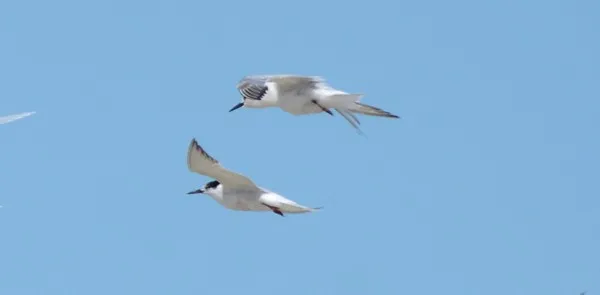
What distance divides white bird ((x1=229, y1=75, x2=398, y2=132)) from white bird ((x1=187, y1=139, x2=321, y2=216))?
0.94 m

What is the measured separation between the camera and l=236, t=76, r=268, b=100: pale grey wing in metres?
15.5

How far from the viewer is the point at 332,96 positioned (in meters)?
15.0

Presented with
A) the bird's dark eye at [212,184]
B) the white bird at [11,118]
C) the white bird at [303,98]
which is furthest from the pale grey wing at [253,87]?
the white bird at [11,118]

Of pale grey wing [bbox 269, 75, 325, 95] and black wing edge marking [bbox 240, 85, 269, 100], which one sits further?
black wing edge marking [bbox 240, 85, 269, 100]

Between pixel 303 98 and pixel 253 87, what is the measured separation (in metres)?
0.73

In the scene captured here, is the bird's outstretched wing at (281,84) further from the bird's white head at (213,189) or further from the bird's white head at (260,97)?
the bird's white head at (213,189)

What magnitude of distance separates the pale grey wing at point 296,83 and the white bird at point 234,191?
47.6 inches

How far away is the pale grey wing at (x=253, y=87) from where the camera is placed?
15.5 meters

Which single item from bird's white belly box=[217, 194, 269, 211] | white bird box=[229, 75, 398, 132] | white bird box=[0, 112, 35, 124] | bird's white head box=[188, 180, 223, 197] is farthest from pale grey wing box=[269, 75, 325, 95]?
white bird box=[0, 112, 35, 124]

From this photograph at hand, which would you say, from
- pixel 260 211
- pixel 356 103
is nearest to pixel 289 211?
pixel 260 211

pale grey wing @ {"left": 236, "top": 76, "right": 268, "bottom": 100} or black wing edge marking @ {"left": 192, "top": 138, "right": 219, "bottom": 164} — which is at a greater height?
pale grey wing @ {"left": 236, "top": 76, "right": 268, "bottom": 100}

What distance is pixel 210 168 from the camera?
51.3 feet

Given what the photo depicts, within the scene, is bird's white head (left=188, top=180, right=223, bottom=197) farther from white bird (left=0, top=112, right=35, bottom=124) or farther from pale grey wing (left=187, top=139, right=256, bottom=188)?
white bird (left=0, top=112, right=35, bottom=124)

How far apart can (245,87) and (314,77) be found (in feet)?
3.36
